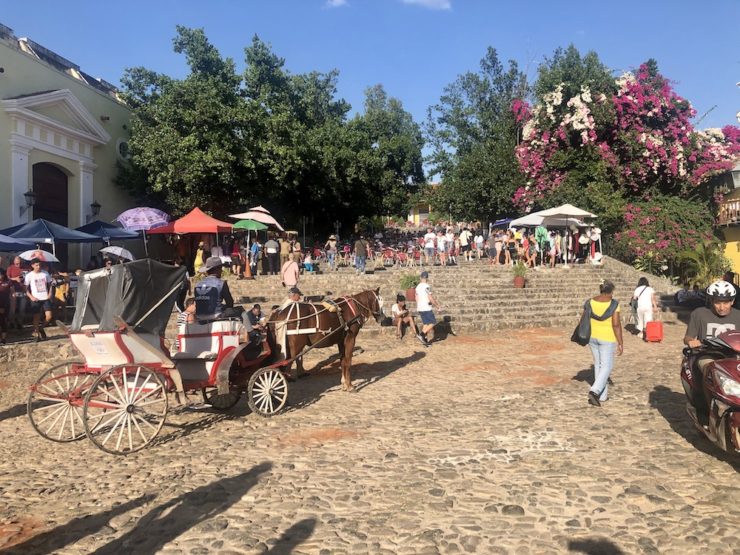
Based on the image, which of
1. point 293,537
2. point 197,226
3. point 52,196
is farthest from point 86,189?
point 293,537

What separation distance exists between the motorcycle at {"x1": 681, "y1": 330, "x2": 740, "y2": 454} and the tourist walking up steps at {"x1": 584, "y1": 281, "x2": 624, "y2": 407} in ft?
4.97

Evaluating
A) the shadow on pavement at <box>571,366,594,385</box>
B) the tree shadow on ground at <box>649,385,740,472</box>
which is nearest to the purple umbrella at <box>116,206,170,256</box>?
the shadow on pavement at <box>571,366,594,385</box>

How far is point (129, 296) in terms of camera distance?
20.0 feet

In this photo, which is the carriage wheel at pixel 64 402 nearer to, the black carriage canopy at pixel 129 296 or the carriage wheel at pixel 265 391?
the black carriage canopy at pixel 129 296

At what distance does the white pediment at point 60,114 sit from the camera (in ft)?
57.1

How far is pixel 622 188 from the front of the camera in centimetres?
2373

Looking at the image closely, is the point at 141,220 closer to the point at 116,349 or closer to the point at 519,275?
the point at 519,275

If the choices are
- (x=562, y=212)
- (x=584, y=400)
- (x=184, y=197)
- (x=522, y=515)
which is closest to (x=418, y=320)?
(x=584, y=400)

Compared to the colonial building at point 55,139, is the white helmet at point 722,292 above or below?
below

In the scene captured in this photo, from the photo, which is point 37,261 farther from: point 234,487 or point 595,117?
point 595,117

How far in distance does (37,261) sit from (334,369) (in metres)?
6.98

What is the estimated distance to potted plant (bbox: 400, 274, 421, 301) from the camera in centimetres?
1555

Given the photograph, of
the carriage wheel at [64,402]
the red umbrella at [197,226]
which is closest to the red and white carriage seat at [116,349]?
the carriage wheel at [64,402]

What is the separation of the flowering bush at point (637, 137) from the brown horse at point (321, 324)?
1867 cm
